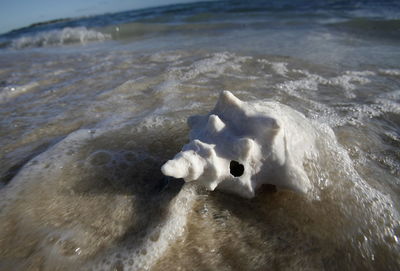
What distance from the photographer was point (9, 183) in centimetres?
208

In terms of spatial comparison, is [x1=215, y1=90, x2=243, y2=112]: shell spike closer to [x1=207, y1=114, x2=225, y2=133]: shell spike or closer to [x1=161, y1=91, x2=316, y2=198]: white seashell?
[x1=161, y1=91, x2=316, y2=198]: white seashell

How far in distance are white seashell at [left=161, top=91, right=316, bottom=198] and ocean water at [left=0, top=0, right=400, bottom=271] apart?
212 mm

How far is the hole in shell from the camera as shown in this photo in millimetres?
1714

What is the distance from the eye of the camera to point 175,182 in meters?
1.99

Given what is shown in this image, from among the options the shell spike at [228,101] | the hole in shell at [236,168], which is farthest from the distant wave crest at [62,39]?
the hole in shell at [236,168]

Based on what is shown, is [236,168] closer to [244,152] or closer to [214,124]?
[244,152]

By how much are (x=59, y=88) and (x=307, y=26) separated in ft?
24.2

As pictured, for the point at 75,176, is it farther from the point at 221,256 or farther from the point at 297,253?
the point at 297,253

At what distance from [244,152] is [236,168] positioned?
17cm

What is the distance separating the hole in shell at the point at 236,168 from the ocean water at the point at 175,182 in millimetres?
236

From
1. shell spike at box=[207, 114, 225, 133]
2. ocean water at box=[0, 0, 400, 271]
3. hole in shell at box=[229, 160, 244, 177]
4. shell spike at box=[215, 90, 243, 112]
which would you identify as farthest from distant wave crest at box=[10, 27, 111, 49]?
hole in shell at box=[229, 160, 244, 177]

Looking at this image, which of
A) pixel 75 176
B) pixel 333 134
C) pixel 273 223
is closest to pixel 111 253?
pixel 75 176

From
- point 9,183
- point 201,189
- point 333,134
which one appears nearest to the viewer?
point 201,189

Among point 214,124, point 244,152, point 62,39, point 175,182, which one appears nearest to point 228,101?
point 214,124
